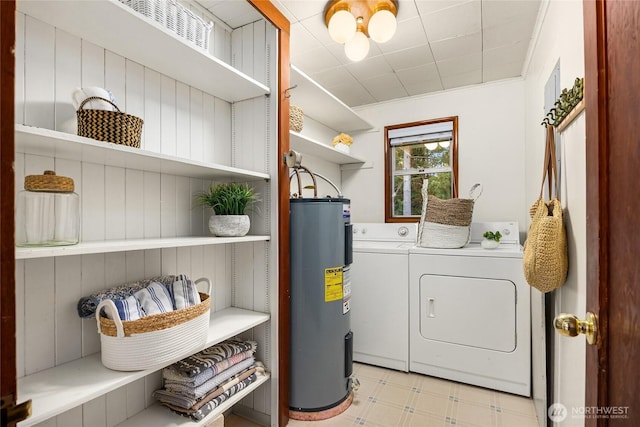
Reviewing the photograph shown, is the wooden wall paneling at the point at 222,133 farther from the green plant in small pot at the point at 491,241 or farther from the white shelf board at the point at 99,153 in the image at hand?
the green plant in small pot at the point at 491,241

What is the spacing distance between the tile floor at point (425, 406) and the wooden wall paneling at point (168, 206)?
1.17 meters

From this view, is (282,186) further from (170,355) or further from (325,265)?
(170,355)

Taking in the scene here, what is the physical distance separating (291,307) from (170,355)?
80cm

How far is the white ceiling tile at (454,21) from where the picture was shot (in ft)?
6.23

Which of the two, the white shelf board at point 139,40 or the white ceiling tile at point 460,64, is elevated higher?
the white ceiling tile at point 460,64

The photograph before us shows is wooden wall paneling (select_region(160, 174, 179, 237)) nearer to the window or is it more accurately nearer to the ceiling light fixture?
the ceiling light fixture

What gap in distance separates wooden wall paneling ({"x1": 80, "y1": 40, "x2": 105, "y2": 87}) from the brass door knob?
1.80 meters

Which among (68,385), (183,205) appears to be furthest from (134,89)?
(68,385)

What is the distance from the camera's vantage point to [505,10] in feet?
6.27

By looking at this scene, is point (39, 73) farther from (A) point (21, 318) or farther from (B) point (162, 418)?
(B) point (162, 418)

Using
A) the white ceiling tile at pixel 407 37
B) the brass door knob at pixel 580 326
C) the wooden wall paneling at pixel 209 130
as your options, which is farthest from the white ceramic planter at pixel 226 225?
the white ceiling tile at pixel 407 37

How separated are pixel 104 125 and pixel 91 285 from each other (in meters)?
0.66

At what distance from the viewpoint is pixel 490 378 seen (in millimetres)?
2152

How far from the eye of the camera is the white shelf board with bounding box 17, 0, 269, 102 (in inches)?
42.2
